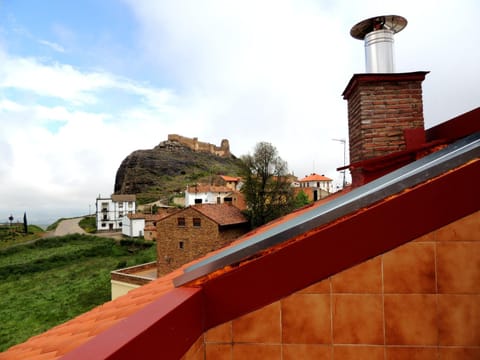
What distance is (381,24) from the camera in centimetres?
475

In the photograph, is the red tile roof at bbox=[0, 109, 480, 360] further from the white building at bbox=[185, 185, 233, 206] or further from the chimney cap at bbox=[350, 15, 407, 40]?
the white building at bbox=[185, 185, 233, 206]

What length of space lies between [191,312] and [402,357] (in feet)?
3.60

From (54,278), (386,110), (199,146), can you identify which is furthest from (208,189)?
(199,146)

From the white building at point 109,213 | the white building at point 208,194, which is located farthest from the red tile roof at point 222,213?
the white building at point 109,213

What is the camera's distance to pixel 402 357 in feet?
4.94

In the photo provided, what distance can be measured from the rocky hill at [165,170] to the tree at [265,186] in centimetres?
4166

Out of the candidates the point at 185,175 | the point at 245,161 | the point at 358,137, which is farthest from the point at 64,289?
the point at 185,175

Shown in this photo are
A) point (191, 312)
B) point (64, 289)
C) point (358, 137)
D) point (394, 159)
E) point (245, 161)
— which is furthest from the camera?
point (245, 161)

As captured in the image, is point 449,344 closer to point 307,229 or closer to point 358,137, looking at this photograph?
point 307,229

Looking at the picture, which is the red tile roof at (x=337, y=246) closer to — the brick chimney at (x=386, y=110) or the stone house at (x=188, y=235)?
the brick chimney at (x=386, y=110)

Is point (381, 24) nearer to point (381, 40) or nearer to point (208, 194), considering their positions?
point (381, 40)

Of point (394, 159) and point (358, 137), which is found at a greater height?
point (358, 137)

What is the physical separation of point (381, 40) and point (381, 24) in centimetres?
26

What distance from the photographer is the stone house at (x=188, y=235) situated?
855 inches
